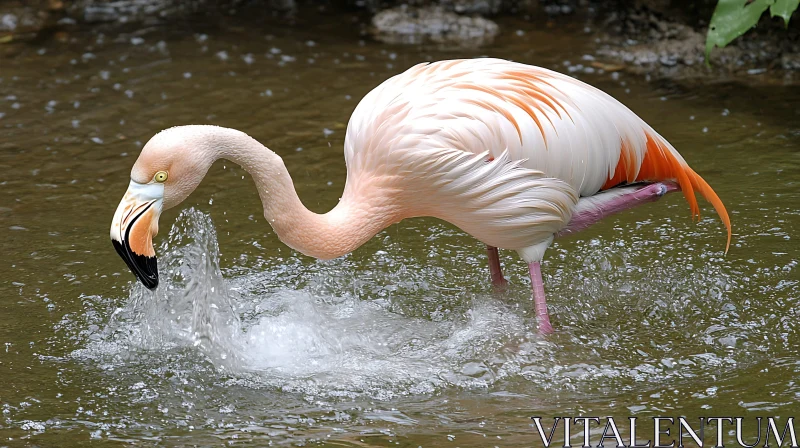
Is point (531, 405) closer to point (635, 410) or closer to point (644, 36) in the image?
point (635, 410)

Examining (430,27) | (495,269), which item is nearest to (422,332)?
(495,269)

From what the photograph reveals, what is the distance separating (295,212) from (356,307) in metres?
0.84

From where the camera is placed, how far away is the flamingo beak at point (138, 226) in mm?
3113

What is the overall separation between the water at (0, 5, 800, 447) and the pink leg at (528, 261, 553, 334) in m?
0.06

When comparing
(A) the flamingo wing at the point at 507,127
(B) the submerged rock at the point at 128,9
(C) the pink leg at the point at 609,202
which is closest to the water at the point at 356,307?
(C) the pink leg at the point at 609,202

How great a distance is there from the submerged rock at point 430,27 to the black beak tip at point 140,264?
4.45 metres

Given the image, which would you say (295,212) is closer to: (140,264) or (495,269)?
(140,264)

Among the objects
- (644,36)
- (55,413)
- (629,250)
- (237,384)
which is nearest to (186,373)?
(237,384)

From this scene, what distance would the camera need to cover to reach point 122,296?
4211 mm

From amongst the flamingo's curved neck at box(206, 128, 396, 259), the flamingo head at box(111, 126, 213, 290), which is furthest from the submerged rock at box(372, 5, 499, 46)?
the flamingo head at box(111, 126, 213, 290)

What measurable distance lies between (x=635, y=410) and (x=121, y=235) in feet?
5.85

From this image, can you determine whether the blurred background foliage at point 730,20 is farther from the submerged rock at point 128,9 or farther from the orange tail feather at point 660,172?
the submerged rock at point 128,9

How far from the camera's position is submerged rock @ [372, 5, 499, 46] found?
7363mm

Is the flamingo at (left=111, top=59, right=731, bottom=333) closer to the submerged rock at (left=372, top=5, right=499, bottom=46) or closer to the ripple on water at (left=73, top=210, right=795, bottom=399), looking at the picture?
the ripple on water at (left=73, top=210, right=795, bottom=399)
